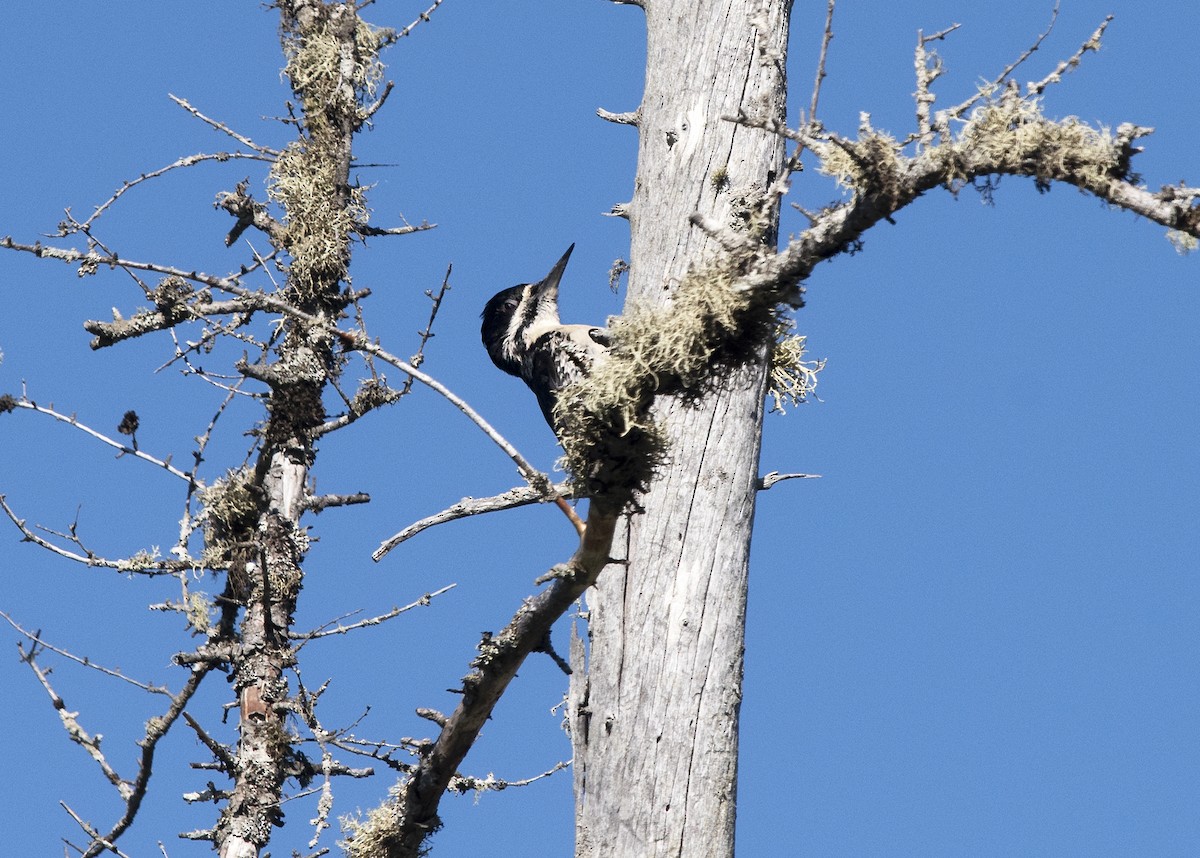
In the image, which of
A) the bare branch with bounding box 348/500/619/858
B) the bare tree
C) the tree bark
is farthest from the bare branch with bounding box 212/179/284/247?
the bare branch with bounding box 348/500/619/858

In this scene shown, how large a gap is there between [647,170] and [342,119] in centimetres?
209

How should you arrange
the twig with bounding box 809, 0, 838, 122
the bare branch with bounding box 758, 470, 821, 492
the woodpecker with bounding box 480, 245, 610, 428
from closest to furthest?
the twig with bounding box 809, 0, 838, 122 → the bare branch with bounding box 758, 470, 821, 492 → the woodpecker with bounding box 480, 245, 610, 428

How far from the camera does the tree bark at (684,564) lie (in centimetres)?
470

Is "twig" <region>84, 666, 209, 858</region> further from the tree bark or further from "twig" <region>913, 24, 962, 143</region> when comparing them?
"twig" <region>913, 24, 962, 143</region>

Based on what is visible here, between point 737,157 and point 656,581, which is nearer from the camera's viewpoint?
point 656,581

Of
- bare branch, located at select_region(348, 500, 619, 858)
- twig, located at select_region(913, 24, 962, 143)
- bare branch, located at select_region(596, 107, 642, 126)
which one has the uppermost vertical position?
bare branch, located at select_region(596, 107, 642, 126)

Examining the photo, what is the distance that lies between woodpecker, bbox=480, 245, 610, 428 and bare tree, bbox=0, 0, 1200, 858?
116cm

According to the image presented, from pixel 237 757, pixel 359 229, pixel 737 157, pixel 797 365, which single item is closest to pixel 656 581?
pixel 797 365

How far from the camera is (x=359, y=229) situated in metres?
6.80

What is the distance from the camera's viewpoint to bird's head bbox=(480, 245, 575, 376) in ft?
26.4

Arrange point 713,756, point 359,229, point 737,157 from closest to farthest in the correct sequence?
Result: 1. point 713,756
2. point 737,157
3. point 359,229

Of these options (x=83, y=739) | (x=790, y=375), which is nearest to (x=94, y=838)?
(x=83, y=739)

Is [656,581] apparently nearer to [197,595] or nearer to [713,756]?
[713,756]

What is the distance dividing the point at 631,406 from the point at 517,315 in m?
4.81
